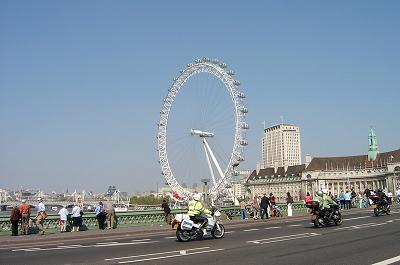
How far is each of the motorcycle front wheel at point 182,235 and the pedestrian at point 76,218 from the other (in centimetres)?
1029

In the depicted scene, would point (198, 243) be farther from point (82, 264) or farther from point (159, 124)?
point (159, 124)

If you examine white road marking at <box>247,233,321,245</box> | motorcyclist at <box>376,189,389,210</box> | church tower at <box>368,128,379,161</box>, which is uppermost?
church tower at <box>368,128,379,161</box>

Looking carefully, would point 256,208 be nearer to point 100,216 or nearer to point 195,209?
point 100,216

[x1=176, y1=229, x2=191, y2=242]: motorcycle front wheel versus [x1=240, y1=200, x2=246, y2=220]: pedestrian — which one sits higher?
[x1=240, y1=200, x2=246, y2=220]: pedestrian

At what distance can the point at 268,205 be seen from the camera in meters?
37.5

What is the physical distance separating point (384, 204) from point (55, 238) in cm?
2152

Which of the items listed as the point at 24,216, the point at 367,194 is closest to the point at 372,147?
the point at 367,194

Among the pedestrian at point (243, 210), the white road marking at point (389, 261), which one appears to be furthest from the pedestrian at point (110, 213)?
the white road marking at point (389, 261)

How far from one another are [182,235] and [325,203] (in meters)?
8.66

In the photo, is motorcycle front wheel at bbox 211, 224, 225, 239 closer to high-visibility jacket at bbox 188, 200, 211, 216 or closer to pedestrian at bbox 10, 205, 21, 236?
high-visibility jacket at bbox 188, 200, 211, 216

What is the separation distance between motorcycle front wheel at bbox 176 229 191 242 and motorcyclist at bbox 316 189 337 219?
817 centimetres

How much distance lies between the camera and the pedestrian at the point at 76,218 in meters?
29.1

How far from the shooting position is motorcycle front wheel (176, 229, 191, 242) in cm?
2067

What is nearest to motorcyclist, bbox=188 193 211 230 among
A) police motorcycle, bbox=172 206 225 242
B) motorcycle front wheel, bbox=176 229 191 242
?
police motorcycle, bbox=172 206 225 242
